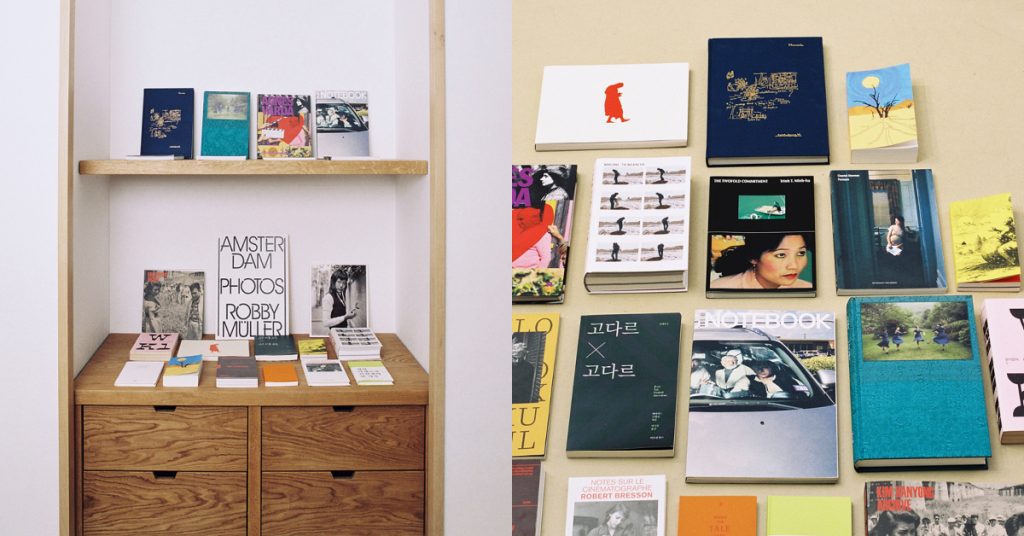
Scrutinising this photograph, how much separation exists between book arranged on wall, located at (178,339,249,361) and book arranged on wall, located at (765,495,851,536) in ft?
4.56

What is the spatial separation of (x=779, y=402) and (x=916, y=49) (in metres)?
0.58

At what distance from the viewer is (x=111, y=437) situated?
1919 mm

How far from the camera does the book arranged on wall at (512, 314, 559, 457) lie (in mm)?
1205

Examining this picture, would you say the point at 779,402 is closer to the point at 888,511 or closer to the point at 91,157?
the point at 888,511

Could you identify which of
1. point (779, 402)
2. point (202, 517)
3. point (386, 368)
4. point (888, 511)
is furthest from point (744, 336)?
point (202, 517)

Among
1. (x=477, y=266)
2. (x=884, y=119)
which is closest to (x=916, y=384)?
(x=884, y=119)

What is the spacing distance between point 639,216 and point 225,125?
1409mm

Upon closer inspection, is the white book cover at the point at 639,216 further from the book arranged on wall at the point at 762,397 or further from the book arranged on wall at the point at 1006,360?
the book arranged on wall at the point at 1006,360

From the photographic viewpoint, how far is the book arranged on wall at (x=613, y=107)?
4.43 feet

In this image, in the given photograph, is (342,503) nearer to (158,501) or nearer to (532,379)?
(158,501)

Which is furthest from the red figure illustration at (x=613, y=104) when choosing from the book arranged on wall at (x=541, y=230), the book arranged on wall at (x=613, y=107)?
the book arranged on wall at (x=541, y=230)

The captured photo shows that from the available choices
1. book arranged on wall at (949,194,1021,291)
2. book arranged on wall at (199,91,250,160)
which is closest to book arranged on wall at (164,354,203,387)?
book arranged on wall at (199,91,250,160)

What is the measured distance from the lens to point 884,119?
1.32m

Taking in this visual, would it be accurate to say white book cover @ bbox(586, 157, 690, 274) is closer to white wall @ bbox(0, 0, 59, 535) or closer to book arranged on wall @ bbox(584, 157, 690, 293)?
book arranged on wall @ bbox(584, 157, 690, 293)
